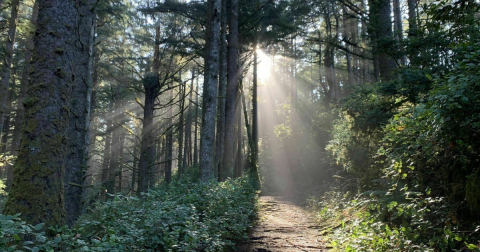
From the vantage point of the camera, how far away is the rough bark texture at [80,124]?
7.02 m

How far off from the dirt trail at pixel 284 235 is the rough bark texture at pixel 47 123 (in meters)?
3.64

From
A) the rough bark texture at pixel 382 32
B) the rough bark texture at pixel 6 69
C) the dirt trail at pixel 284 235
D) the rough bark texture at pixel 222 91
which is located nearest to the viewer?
the dirt trail at pixel 284 235

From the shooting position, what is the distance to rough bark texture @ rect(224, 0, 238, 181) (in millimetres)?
12609

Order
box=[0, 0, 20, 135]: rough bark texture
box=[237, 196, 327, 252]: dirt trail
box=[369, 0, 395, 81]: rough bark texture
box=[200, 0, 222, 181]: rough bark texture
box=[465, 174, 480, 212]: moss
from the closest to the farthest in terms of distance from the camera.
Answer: box=[465, 174, 480, 212]: moss, box=[237, 196, 327, 252]: dirt trail, box=[369, 0, 395, 81]: rough bark texture, box=[200, 0, 222, 181]: rough bark texture, box=[0, 0, 20, 135]: rough bark texture

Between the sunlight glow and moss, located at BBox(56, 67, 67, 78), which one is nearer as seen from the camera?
moss, located at BBox(56, 67, 67, 78)

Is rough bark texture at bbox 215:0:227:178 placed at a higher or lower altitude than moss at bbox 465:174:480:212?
higher

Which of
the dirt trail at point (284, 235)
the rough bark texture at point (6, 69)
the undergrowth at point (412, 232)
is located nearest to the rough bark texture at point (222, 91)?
the dirt trail at point (284, 235)

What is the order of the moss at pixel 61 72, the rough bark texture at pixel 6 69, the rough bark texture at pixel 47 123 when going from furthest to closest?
the rough bark texture at pixel 6 69 < the moss at pixel 61 72 < the rough bark texture at pixel 47 123

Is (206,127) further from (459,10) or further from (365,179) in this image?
(459,10)

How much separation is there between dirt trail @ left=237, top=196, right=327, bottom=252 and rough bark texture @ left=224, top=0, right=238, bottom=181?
323 cm

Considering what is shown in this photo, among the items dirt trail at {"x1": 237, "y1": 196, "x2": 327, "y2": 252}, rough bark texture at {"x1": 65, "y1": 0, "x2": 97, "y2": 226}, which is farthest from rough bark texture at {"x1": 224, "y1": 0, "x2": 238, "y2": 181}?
rough bark texture at {"x1": 65, "y1": 0, "x2": 97, "y2": 226}

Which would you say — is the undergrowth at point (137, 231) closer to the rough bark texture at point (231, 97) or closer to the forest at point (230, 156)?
the forest at point (230, 156)

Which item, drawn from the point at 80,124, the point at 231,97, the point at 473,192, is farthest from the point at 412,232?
the point at 231,97

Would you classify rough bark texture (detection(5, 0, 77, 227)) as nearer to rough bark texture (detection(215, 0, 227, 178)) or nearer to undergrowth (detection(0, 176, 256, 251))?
undergrowth (detection(0, 176, 256, 251))
